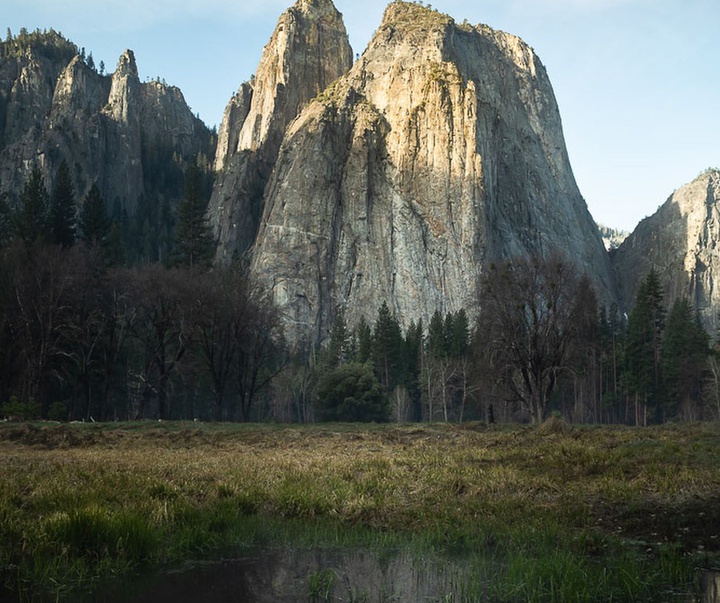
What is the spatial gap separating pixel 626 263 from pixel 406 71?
89595 millimetres

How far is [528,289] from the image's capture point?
4566 cm

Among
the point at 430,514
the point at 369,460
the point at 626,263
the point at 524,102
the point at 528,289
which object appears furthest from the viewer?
the point at 626,263

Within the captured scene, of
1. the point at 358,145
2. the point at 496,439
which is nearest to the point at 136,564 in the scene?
the point at 496,439

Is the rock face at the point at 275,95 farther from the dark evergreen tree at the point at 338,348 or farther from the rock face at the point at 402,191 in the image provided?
the dark evergreen tree at the point at 338,348

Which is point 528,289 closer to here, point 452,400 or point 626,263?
point 452,400

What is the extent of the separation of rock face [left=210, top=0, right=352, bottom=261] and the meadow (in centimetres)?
14810

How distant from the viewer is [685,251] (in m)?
184

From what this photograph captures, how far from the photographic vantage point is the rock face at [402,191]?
133000 mm

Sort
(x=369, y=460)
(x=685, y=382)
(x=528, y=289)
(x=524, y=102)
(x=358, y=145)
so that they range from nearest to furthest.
→ 1. (x=369, y=460)
2. (x=528, y=289)
3. (x=685, y=382)
4. (x=358, y=145)
5. (x=524, y=102)

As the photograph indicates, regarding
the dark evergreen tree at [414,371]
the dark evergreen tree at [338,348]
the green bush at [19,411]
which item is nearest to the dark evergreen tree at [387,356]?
the dark evergreen tree at [414,371]

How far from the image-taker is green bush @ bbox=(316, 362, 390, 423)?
6488 cm

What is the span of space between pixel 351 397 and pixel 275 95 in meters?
123

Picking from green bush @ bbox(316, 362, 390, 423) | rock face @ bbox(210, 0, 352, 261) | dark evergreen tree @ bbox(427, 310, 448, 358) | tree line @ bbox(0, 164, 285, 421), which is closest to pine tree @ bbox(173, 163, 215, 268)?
tree line @ bbox(0, 164, 285, 421)

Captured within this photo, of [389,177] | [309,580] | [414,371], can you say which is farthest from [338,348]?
[309,580]
